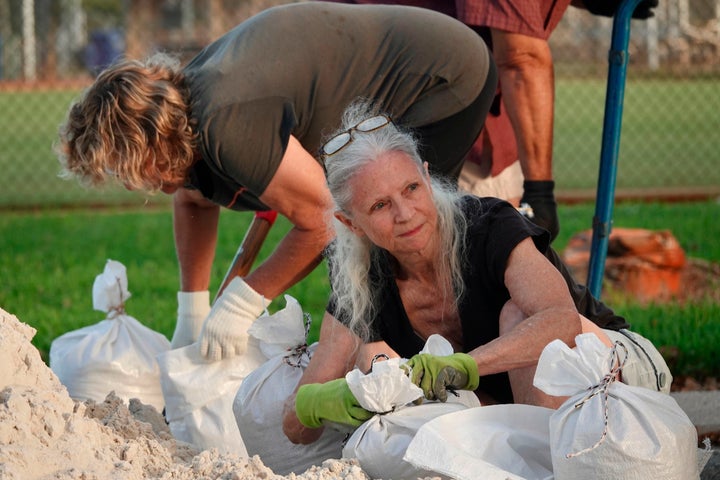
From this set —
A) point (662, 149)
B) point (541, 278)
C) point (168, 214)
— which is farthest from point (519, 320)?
point (662, 149)

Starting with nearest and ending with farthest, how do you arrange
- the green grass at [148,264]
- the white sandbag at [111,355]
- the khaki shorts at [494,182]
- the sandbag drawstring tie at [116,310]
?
the white sandbag at [111,355], the sandbag drawstring tie at [116,310], the khaki shorts at [494,182], the green grass at [148,264]

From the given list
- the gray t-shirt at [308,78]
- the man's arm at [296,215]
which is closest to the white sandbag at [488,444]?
the man's arm at [296,215]

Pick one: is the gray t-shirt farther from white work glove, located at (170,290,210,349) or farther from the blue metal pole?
the blue metal pole

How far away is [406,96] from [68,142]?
1065 millimetres

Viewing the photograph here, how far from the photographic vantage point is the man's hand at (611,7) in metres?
4.26

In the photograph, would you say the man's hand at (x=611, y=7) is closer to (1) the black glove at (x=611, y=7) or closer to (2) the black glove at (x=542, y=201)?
(1) the black glove at (x=611, y=7)

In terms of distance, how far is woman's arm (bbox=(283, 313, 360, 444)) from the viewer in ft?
9.57

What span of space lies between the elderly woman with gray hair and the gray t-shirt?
425 mm

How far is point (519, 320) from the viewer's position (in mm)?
2709

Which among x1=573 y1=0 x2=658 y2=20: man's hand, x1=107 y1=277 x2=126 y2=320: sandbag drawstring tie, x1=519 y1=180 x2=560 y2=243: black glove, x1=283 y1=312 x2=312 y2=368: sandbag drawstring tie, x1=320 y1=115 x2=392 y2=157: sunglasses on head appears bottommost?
x1=107 y1=277 x2=126 y2=320: sandbag drawstring tie

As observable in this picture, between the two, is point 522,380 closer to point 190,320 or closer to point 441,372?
point 441,372

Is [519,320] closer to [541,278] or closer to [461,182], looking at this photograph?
[541,278]

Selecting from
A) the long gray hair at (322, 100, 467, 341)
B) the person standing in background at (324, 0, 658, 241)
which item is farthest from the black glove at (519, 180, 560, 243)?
the long gray hair at (322, 100, 467, 341)

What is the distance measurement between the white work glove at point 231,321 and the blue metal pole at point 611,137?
1276 mm
